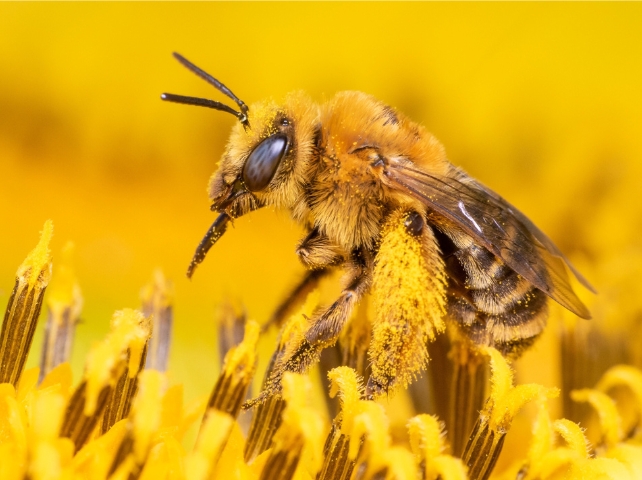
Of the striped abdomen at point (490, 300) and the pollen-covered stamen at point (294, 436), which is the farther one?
the striped abdomen at point (490, 300)

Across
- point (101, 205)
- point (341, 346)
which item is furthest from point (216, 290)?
point (341, 346)

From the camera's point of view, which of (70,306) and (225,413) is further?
(70,306)

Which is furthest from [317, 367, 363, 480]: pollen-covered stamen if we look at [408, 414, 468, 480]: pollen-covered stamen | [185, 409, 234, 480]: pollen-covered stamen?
[185, 409, 234, 480]: pollen-covered stamen

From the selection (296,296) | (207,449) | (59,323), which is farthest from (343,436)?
(59,323)

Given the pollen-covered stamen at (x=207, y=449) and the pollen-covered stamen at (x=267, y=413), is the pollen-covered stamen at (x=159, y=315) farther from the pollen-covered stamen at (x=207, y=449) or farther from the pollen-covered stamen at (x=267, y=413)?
the pollen-covered stamen at (x=207, y=449)

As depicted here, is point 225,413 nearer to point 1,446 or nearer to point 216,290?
point 1,446

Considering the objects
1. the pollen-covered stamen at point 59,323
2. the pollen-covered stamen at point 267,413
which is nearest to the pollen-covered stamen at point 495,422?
the pollen-covered stamen at point 267,413

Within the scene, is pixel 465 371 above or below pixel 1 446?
above
